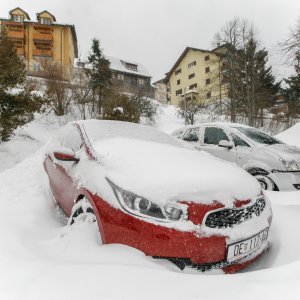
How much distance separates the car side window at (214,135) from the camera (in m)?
7.19

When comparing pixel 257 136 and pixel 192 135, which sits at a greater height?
pixel 257 136

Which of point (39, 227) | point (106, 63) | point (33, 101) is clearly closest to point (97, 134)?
point (39, 227)

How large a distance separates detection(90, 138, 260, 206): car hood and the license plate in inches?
12.6

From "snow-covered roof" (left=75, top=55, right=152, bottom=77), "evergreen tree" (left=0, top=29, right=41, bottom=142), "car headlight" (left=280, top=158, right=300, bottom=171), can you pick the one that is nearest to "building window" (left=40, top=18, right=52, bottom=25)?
"snow-covered roof" (left=75, top=55, right=152, bottom=77)

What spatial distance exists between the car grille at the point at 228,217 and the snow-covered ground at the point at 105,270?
1.26 ft

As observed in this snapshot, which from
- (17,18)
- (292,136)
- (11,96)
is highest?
(17,18)

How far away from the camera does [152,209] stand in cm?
233

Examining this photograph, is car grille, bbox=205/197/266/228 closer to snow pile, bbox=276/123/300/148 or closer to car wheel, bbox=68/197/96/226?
car wheel, bbox=68/197/96/226

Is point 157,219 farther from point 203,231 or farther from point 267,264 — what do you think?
point 267,264

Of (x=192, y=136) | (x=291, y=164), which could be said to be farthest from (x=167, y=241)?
(x=192, y=136)

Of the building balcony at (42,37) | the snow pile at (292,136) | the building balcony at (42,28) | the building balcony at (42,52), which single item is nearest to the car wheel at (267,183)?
the snow pile at (292,136)

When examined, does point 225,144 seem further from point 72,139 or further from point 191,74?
point 191,74

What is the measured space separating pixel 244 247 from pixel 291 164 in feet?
12.2

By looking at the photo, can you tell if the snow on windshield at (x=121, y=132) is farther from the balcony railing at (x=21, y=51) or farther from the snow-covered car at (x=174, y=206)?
the balcony railing at (x=21, y=51)
